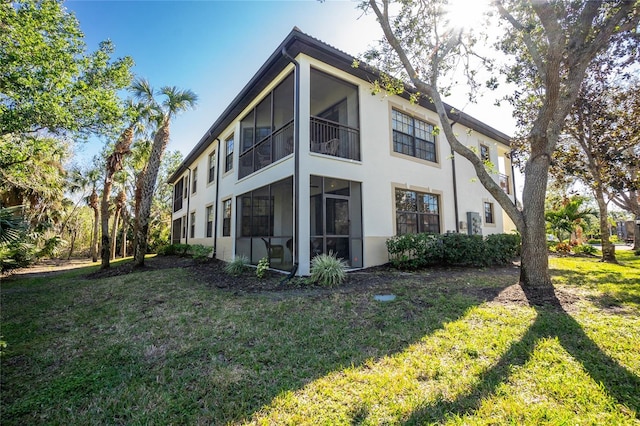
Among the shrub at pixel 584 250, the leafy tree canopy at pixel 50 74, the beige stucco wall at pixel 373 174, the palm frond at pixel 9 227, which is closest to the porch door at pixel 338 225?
the beige stucco wall at pixel 373 174

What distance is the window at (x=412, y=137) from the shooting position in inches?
419

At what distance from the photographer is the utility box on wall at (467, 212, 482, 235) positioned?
12.2 metres

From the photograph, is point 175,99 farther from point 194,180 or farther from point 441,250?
point 441,250

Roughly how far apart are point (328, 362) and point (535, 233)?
5026 mm

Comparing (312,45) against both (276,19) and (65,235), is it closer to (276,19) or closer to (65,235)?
(276,19)

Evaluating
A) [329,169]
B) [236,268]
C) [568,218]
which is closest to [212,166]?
[236,268]

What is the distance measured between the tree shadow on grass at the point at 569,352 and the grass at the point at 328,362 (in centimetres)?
1

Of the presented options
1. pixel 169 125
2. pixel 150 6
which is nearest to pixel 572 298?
pixel 150 6

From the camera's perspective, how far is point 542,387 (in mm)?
2625

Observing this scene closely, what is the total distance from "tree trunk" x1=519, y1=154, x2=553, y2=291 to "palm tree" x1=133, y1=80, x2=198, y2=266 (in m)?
12.6

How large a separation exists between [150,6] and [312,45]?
4.96m

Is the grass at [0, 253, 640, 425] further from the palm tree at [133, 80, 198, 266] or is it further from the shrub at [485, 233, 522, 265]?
the palm tree at [133, 80, 198, 266]

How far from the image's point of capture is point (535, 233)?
566cm

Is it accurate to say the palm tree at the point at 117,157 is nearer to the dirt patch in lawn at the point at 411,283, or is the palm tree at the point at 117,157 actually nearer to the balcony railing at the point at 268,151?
the balcony railing at the point at 268,151
